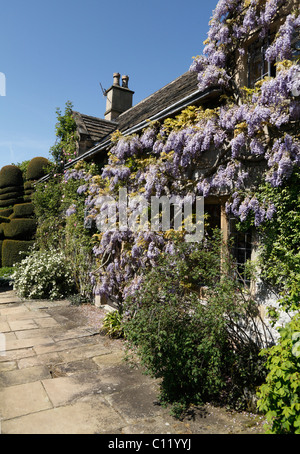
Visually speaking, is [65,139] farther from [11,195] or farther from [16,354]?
[16,354]

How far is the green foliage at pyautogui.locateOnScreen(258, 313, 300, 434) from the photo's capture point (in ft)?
7.63

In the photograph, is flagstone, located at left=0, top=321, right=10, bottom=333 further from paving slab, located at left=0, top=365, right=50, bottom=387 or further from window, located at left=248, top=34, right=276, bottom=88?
window, located at left=248, top=34, right=276, bottom=88

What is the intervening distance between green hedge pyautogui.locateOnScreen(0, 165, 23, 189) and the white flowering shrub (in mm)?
6833

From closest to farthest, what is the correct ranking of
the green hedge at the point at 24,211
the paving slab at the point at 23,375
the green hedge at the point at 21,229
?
the paving slab at the point at 23,375, the green hedge at the point at 21,229, the green hedge at the point at 24,211

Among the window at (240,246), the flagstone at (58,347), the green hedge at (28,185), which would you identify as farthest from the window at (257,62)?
the green hedge at (28,185)

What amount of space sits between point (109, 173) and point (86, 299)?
11.2 ft

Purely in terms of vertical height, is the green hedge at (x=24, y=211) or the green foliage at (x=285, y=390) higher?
the green hedge at (x=24, y=211)

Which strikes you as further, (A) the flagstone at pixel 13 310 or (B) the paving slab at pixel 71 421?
(A) the flagstone at pixel 13 310

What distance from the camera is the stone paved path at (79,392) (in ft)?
9.83

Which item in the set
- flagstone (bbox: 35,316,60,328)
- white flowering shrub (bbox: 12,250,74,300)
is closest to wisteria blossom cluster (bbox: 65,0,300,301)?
flagstone (bbox: 35,316,60,328)

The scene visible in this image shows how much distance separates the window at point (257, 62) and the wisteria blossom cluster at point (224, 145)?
17 cm

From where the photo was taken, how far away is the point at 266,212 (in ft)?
13.1

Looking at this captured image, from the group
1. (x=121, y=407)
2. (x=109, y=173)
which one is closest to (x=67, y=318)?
(x=109, y=173)

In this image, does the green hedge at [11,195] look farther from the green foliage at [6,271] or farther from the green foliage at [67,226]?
the green foliage at [6,271]
